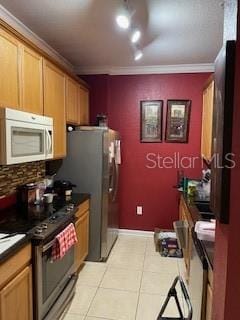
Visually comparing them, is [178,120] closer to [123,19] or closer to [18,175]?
[123,19]

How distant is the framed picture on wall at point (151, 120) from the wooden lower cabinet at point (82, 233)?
1.52 metres

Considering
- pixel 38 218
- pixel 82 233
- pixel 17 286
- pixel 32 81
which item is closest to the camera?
pixel 17 286

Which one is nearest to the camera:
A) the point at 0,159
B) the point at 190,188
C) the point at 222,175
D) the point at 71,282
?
the point at 222,175

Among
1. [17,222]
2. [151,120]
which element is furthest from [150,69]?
[17,222]

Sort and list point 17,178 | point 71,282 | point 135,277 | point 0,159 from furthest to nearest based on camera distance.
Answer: point 135,277
point 17,178
point 71,282
point 0,159

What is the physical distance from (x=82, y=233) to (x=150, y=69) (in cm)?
255

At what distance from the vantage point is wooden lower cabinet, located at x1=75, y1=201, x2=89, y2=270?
281cm

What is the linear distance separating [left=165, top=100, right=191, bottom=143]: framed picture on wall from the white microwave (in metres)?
2.02

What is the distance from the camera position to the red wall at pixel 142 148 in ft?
12.8

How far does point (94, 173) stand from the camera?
10.3ft

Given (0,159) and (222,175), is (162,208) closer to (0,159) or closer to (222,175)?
(0,159)

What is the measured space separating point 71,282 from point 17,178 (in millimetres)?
→ 1148

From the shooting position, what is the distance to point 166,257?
3.40 m

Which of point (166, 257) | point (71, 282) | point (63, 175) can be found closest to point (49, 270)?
point (71, 282)
